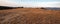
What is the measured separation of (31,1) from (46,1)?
0.30m

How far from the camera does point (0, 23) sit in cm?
84

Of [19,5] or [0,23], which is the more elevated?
[0,23]

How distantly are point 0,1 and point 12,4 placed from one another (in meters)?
0.25

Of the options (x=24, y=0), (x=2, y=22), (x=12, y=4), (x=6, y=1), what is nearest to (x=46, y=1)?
(x=24, y=0)

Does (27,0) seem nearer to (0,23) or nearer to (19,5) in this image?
(19,5)

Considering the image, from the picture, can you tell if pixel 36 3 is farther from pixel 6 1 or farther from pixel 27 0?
pixel 6 1

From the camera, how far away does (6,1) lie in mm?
1820

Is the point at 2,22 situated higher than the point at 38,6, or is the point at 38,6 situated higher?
the point at 2,22

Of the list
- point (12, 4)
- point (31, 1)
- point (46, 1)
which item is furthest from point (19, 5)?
point (46, 1)

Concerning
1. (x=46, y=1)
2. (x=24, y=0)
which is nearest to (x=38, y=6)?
(x=46, y=1)

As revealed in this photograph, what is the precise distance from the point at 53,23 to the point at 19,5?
111cm

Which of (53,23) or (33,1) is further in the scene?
(33,1)

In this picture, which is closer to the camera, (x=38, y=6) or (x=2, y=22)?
(x=2, y=22)

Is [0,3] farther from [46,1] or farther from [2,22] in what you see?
[2,22]
